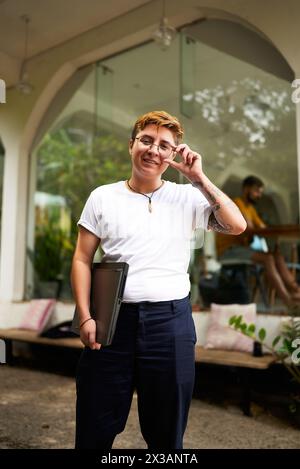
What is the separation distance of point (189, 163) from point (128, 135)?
3795mm

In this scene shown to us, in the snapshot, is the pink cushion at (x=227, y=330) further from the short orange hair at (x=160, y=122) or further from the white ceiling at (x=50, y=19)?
the white ceiling at (x=50, y=19)

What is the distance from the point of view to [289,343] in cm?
283

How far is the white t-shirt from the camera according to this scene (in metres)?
1.23

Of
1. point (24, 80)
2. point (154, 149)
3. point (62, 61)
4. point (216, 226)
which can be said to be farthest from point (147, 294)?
point (62, 61)

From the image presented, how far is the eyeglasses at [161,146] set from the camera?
1.22 meters

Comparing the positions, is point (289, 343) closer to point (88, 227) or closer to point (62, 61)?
point (88, 227)

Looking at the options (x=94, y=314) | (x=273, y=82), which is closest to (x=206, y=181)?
(x=94, y=314)

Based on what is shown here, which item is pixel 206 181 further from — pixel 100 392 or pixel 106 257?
pixel 100 392

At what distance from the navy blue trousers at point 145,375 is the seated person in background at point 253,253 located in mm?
2710

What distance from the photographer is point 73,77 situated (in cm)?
502

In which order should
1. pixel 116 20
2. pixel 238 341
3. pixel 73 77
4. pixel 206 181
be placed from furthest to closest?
pixel 73 77 < pixel 116 20 < pixel 238 341 < pixel 206 181

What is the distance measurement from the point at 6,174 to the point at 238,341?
3.50 metres

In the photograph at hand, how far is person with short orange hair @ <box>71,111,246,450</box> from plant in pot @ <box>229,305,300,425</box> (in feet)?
4.92

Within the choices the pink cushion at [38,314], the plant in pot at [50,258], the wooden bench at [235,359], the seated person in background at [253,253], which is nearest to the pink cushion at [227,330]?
the wooden bench at [235,359]
